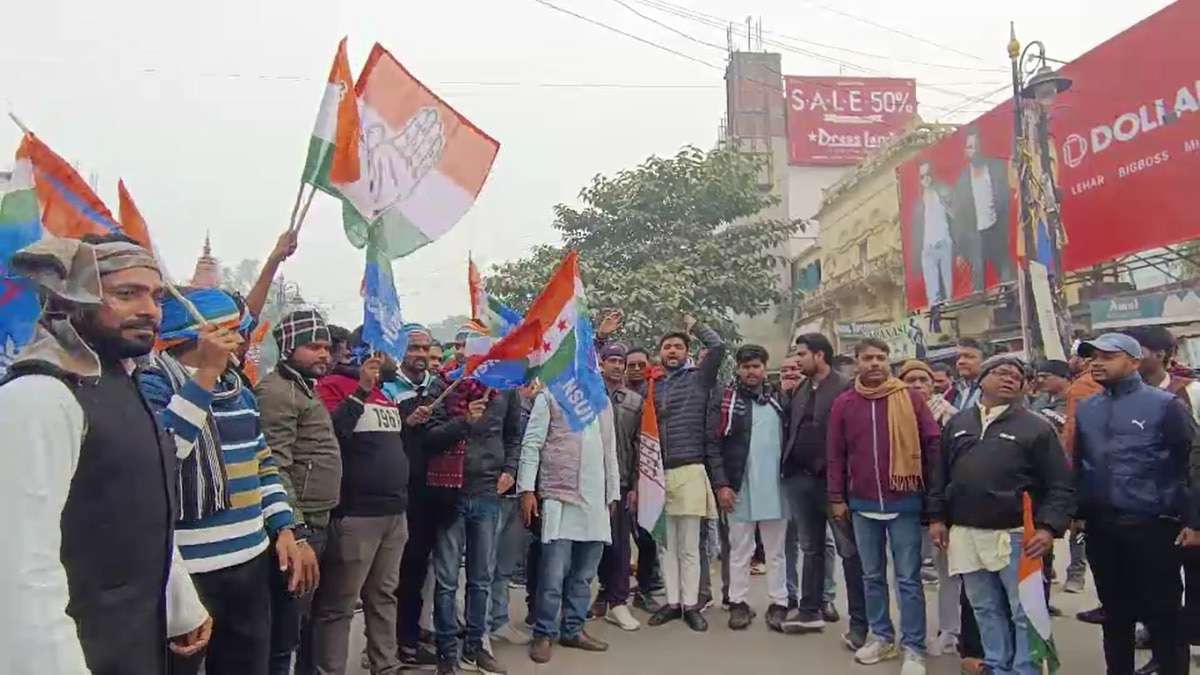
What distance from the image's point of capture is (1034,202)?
1502cm

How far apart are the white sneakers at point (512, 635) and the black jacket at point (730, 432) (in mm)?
1663

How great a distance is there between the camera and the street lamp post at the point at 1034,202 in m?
14.2

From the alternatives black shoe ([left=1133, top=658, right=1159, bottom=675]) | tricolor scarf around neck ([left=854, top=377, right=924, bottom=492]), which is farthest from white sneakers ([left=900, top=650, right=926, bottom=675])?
black shoe ([left=1133, top=658, right=1159, bottom=675])

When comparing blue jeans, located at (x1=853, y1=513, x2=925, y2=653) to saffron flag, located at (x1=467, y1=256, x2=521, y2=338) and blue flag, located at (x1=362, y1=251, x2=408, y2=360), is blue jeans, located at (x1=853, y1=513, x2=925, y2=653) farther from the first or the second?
blue flag, located at (x1=362, y1=251, x2=408, y2=360)

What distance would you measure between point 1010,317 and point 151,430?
1957 centimetres

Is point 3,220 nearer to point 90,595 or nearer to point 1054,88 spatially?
point 90,595

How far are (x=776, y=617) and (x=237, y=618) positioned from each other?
166 inches

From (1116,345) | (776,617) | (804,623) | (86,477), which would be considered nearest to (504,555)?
(776,617)

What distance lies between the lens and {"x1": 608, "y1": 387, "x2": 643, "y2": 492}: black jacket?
22.0ft

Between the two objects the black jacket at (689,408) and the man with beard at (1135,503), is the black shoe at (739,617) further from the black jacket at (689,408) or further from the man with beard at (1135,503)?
the man with beard at (1135,503)

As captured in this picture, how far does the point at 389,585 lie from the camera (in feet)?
16.2

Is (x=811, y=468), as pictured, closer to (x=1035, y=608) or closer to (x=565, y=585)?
(x=565, y=585)

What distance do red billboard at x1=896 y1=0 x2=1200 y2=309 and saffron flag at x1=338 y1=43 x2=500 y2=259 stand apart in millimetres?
11539

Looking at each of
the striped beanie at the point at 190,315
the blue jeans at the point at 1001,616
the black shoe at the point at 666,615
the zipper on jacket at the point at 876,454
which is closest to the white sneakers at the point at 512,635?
the black shoe at the point at 666,615
